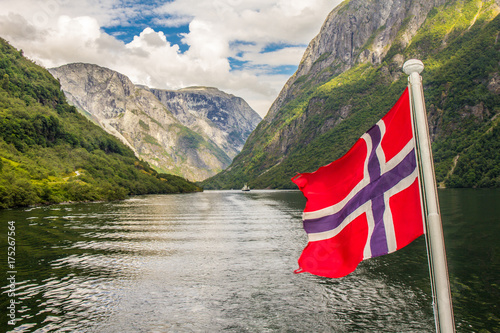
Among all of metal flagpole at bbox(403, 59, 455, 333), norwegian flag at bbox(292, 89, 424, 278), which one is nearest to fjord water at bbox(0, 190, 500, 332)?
norwegian flag at bbox(292, 89, 424, 278)

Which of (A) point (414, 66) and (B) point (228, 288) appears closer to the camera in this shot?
(A) point (414, 66)

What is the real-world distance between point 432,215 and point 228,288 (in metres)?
23.3

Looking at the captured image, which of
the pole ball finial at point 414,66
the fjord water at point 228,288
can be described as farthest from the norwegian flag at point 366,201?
the fjord water at point 228,288

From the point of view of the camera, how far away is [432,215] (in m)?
6.05

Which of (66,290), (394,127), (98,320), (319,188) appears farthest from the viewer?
(66,290)

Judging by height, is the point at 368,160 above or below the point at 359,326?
above

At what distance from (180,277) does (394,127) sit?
88.1 ft

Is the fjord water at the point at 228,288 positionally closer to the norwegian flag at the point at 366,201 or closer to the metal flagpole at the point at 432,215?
the norwegian flag at the point at 366,201

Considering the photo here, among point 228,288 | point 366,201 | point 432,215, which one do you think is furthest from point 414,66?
point 228,288

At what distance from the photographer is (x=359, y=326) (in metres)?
19.3

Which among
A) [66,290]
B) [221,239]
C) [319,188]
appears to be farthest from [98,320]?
[221,239]

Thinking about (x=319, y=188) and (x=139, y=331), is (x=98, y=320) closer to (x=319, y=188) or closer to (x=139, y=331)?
(x=139, y=331)

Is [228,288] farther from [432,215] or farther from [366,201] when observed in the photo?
[432,215]

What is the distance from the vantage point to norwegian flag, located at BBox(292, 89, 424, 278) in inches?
292
